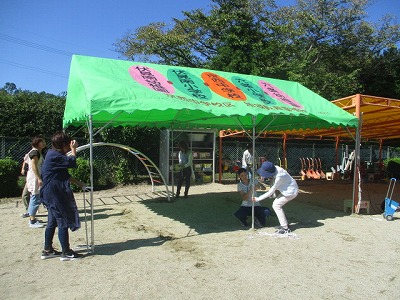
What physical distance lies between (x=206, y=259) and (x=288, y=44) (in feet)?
63.1

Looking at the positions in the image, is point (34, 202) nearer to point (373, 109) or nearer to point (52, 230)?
point (52, 230)

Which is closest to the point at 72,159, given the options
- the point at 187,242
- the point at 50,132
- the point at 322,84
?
the point at 187,242

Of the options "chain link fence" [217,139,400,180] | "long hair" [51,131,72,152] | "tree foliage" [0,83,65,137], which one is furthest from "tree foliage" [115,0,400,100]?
"long hair" [51,131,72,152]

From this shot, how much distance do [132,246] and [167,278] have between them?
149cm

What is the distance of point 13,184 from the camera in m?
10.4

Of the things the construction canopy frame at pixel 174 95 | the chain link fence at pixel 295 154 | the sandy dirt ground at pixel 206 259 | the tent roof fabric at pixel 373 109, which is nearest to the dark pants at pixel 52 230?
the sandy dirt ground at pixel 206 259

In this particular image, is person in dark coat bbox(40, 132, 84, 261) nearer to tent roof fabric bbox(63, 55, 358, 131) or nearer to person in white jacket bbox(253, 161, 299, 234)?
tent roof fabric bbox(63, 55, 358, 131)

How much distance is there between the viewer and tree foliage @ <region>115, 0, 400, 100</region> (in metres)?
18.7

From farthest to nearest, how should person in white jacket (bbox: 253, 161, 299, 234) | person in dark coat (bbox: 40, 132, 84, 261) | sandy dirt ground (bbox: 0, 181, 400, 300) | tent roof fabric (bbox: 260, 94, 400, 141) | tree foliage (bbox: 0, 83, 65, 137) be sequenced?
tree foliage (bbox: 0, 83, 65, 137) < tent roof fabric (bbox: 260, 94, 400, 141) < person in white jacket (bbox: 253, 161, 299, 234) < person in dark coat (bbox: 40, 132, 84, 261) < sandy dirt ground (bbox: 0, 181, 400, 300)

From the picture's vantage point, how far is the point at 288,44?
69.2ft

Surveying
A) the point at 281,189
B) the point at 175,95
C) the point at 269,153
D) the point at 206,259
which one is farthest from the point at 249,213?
the point at 269,153

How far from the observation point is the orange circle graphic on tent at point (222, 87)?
6617mm

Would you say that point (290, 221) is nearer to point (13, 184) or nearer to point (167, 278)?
point (167, 278)

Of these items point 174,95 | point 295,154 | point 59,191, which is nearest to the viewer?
point 59,191
